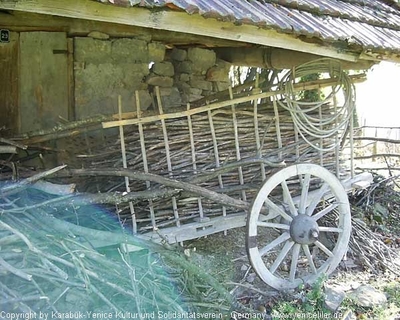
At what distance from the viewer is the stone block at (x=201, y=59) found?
5.64 metres

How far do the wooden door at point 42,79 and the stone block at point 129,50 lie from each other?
1.55 feet

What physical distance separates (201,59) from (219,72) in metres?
0.28

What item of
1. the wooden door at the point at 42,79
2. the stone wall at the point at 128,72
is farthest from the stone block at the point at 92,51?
the wooden door at the point at 42,79

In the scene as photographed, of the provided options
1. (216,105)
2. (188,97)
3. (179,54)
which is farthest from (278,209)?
(179,54)

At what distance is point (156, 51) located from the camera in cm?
520

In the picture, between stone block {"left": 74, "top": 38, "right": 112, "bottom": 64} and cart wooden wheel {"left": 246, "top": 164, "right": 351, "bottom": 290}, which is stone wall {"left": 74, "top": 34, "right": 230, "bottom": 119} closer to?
stone block {"left": 74, "top": 38, "right": 112, "bottom": 64}

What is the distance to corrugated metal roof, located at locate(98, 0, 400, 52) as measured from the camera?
3281 mm

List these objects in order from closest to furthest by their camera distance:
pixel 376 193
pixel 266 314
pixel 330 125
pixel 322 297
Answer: pixel 266 314 → pixel 322 297 → pixel 330 125 → pixel 376 193

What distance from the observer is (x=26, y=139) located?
4.05 metres

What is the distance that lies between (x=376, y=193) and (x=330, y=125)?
2783 mm

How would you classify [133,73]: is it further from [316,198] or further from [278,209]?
[316,198]

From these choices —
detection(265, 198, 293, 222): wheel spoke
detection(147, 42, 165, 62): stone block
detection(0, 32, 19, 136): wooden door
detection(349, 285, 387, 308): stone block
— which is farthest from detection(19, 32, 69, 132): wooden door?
detection(349, 285, 387, 308): stone block

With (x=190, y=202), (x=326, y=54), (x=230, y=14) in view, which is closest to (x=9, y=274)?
(x=190, y=202)

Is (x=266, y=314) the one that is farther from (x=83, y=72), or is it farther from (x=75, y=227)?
(x=83, y=72)
